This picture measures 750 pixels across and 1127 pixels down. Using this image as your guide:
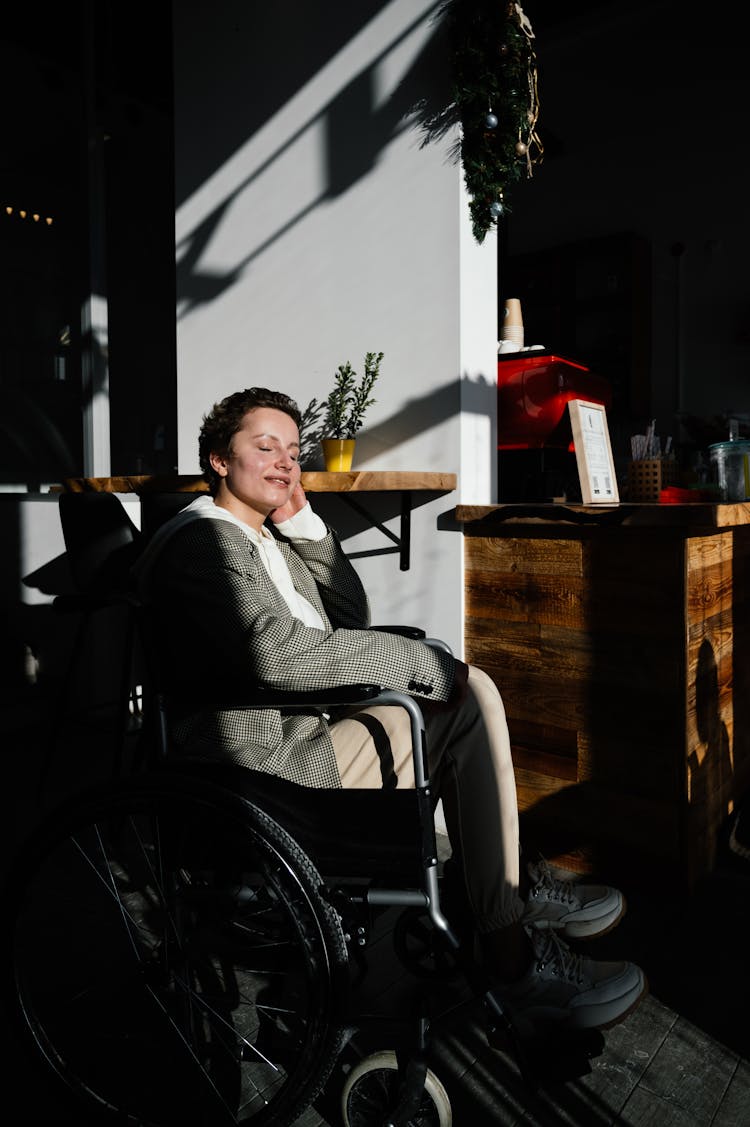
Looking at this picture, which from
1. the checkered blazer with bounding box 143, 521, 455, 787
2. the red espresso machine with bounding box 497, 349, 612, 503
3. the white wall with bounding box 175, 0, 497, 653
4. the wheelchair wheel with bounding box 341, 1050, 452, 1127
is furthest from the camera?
the red espresso machine with bounding box 497, 349, 612, 503

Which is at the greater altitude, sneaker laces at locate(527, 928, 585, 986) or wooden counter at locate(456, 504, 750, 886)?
wooden counter at locate(456, 504, 750, 886)

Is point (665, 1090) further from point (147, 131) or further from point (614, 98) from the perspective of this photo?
point (614, 98)

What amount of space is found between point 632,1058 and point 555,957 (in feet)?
0.66

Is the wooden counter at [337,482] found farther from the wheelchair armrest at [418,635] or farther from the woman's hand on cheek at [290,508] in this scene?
the wheelchair armrest at [418,635]

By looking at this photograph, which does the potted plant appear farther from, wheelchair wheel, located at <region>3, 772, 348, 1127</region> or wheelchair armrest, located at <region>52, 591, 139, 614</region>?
wheelchair wheel, located at <region>3, 772, 348, 1127</region>

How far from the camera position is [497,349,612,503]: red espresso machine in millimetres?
2574

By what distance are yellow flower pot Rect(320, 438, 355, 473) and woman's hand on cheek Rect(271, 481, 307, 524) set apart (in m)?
0.42

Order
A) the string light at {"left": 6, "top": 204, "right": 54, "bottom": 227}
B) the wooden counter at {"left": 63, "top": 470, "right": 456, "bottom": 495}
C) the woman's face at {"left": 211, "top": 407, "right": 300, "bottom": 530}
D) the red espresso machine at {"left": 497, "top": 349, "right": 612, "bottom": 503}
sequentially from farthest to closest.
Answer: the string light at {"left": 6, "top": 204, "right": 54, "bottom": 227} < the red espresso machine at {"left": 497, "top": 349, "right": 612, "bottom": 503} < the wooden counter at {"left": 63, "top": 470, "right": 456, "bottom": 495} < the woman's face at {"left": 211, "top": 407, "right": 300, "bottom": 530}

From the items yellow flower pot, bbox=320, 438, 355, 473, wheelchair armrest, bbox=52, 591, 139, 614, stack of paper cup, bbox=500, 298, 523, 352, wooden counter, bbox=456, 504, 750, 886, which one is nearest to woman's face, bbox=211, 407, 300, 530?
wheelchair armrest, bbox=52, 591, 139, 614

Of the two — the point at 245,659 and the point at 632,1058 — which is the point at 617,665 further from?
the point at 245,659

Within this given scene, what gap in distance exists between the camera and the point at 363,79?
2.44m

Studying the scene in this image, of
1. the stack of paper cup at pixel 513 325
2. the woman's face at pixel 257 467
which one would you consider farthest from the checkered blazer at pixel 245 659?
the stack of paper cup at pixel 513 325

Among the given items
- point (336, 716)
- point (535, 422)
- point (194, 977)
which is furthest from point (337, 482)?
point (194, 977)

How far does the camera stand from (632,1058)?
145cm
